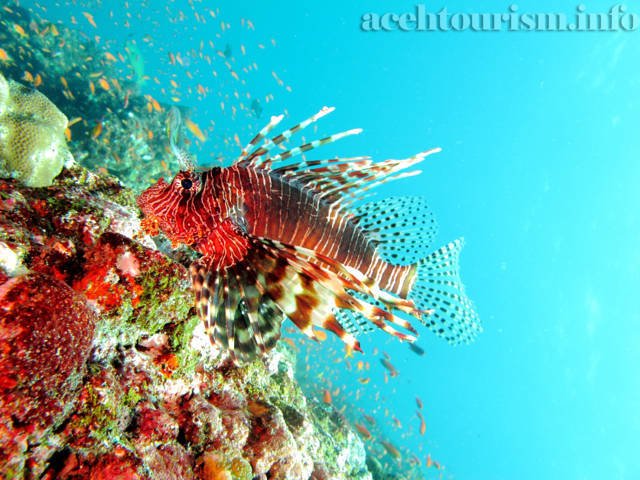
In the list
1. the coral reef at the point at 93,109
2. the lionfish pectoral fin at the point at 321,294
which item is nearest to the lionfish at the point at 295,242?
the lionfish pectoral fin at the point at 321,294

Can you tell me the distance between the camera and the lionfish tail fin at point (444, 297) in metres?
3.97

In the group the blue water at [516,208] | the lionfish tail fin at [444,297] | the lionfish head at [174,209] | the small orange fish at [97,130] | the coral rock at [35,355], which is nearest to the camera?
the coral rock at [35,355]

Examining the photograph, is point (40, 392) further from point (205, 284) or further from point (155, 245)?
point (155, 245)

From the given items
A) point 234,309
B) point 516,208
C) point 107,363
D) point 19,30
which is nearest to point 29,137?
point 107,363

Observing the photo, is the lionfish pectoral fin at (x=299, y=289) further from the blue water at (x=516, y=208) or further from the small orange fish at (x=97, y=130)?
the blue water at (x=516, y=208)

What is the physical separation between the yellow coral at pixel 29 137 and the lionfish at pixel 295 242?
74cm

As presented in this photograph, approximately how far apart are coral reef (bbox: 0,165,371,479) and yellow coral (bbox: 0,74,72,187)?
12 centimetres

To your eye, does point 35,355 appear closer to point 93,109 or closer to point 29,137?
point 29,137

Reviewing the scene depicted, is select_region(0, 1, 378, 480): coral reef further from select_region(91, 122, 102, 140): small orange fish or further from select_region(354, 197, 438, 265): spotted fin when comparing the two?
select_region(91, 122, 102, 140): small orange fish

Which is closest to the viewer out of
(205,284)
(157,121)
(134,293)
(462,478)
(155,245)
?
(134,293)

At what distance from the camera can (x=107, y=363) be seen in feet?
6.31

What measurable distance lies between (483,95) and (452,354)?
46789 millimetres

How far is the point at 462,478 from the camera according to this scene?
47156 mm

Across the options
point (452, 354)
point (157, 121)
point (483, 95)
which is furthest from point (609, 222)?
point (157, 121)
